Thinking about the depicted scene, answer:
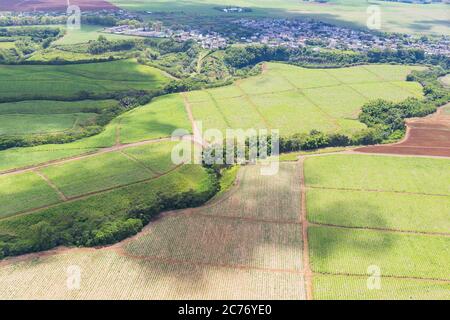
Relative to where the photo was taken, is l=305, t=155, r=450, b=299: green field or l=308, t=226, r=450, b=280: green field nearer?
l=305, t=155, r=450, b=299: green field

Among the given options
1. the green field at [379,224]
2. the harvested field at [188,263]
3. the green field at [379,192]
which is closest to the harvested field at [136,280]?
the harvested field at [188,263]

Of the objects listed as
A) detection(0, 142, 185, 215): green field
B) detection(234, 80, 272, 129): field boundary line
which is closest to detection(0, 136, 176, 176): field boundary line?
detection(0, 142, 185, 215): green field

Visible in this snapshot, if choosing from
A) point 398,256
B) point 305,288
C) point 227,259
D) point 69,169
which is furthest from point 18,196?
point 398,256

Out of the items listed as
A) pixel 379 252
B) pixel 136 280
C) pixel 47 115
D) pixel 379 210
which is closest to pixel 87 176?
pixel 136 280

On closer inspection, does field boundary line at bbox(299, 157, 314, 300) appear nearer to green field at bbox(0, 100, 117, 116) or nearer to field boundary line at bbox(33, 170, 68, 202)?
field boundary line at bbox(33, 170, 68, 202)

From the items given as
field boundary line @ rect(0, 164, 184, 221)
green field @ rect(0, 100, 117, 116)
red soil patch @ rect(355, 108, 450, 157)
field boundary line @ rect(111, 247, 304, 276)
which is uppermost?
green field @ rect(0, 100, 117, 116)

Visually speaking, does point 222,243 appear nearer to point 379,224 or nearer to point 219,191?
point 219,191
